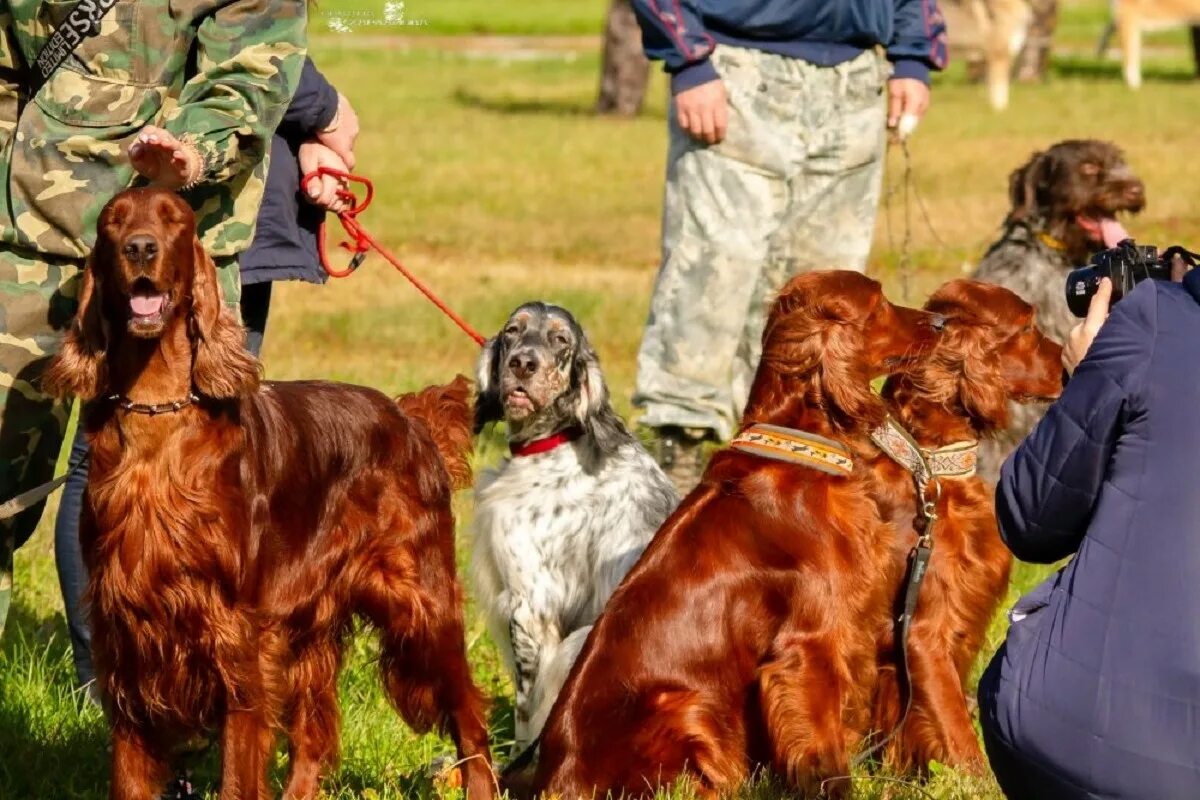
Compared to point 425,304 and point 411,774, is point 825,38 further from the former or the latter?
point 425,304

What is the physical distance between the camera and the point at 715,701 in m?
4.31

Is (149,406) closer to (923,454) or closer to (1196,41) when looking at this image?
(923,454)

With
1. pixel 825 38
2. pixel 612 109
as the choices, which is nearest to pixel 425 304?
pixel 825 38

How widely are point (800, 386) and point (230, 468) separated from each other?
150cm

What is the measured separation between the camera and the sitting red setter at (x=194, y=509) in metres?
3.70

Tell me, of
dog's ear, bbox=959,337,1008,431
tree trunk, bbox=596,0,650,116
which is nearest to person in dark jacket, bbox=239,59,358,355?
dog's ear, bbox=959,337,1008,431

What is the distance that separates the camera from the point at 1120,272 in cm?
364

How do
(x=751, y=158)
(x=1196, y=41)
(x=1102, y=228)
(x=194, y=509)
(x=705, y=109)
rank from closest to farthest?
(x=194, y=509)
(x=705, y=109)
(x=751, y=158)
(x=1102, y=228)
(x=1196, y=41)

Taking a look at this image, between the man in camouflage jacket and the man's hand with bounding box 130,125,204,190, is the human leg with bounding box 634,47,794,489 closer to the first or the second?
the man in camouflage jacket

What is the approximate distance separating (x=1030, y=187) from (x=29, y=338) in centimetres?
488

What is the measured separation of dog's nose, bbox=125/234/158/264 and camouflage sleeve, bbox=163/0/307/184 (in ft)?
1.54

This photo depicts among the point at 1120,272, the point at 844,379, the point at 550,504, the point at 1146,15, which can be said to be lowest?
the point at 1146,15

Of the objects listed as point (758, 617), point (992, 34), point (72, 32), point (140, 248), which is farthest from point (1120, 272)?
point (992, 34)

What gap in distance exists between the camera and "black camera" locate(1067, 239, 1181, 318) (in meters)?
3.63
